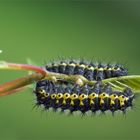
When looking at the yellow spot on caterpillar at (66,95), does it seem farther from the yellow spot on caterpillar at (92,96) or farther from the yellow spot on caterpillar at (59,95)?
the yellow spot on caterpillar at (92,96)

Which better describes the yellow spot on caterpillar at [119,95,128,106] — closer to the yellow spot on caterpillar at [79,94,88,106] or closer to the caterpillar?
the caterpillar

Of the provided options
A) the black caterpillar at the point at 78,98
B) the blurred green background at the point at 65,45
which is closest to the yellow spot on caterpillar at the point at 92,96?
the black caterpillar at the point at 78,98

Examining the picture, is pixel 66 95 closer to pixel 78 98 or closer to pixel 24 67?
pixel 78 98

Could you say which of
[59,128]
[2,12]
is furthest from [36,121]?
[2,12]

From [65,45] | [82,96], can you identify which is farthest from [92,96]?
[65,45]

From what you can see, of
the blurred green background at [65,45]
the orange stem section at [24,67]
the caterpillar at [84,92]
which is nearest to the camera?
the orange stem section at [24,67]

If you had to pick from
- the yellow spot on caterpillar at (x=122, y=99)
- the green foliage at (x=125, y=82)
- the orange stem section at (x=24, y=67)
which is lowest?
the yellow spot on caterpillar at (x=122, y=99)
